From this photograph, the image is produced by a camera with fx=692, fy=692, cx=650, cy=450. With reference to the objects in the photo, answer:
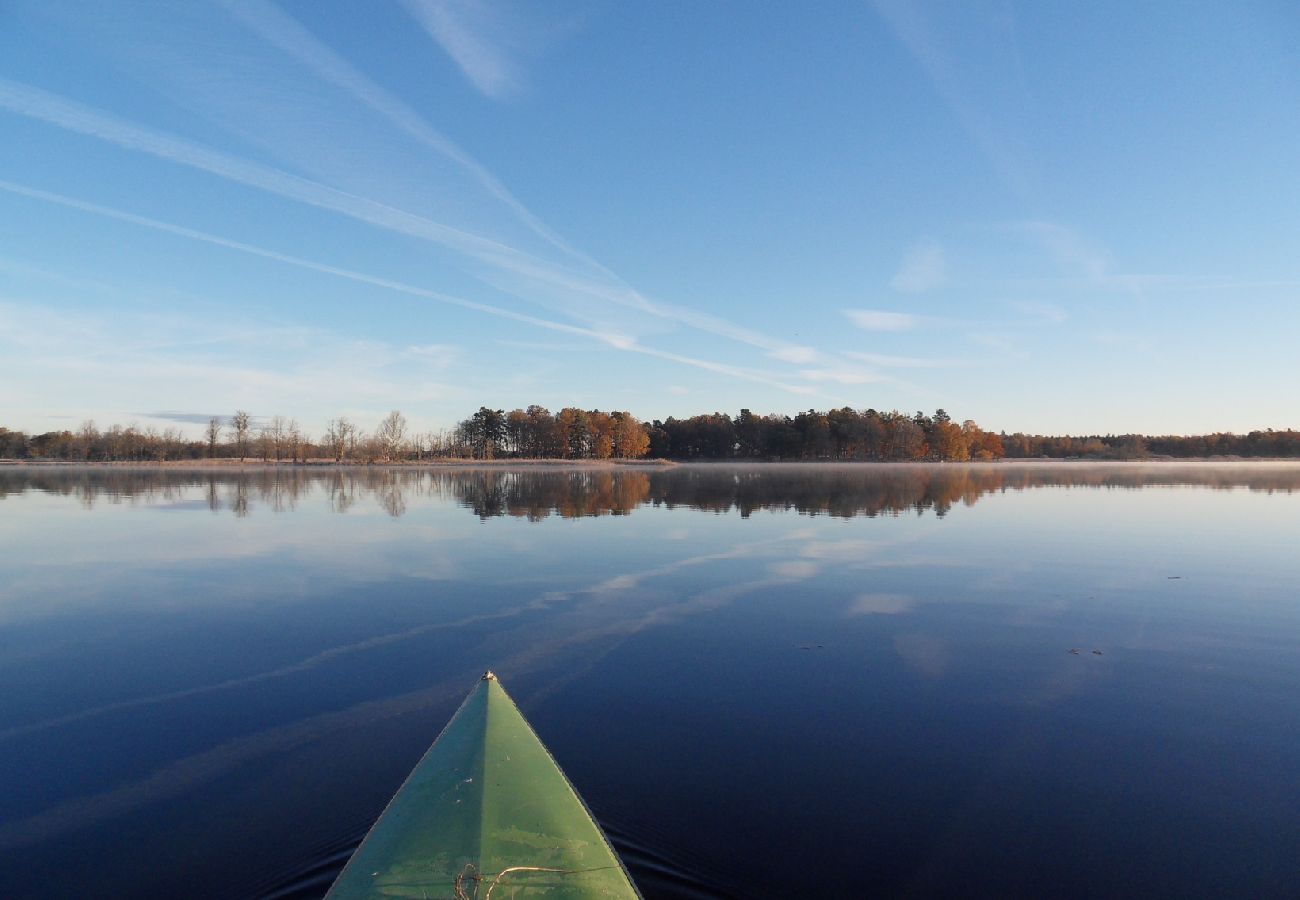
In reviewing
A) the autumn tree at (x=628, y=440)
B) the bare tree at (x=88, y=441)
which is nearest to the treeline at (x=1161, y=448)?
the autumn tree at (x=628, y=440)

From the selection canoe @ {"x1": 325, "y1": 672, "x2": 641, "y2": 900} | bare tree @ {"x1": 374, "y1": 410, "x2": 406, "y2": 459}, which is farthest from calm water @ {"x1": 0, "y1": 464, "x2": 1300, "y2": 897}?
bare tree @ {"x1": 374, "y1": 410, "x2": 406, "y2": 459}

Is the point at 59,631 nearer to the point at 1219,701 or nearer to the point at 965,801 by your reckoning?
the point at 965,801

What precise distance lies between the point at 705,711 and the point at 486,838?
3547 millimetres

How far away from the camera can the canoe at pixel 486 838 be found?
3262 mm

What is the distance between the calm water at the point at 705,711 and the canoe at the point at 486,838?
0.77m

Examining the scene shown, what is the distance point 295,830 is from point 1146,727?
719cm

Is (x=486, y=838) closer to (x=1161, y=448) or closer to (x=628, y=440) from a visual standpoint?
(x=628, y=440)

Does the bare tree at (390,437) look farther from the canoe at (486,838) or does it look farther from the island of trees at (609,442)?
Answer: the canoe at (486,838)

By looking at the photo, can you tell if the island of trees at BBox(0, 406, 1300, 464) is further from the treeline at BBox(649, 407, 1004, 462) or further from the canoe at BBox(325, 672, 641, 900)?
the canoe at BBox(325, 672, 641, 900)

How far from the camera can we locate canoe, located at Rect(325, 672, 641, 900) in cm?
326

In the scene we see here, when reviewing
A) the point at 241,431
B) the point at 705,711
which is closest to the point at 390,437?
the point at 241,431

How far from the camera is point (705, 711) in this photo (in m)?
6.74

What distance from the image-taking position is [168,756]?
5754mm

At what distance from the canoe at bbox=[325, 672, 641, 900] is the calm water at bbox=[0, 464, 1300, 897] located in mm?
766
